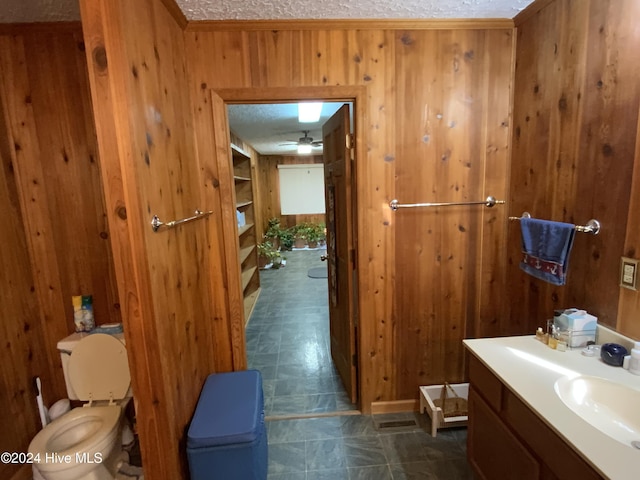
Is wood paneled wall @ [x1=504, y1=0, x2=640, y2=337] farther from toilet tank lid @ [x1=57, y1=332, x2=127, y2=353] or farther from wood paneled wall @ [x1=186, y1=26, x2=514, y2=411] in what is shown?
toilet tank lid @ [x1=57, y1=332, x2=127, y2=353]

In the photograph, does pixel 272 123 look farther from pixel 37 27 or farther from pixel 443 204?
pixel 443 204

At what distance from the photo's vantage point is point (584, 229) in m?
1.45

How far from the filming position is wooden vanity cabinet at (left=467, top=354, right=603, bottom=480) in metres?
0.98

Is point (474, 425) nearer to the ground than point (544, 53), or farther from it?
nearer to the ground

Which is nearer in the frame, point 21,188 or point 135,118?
point 135,118

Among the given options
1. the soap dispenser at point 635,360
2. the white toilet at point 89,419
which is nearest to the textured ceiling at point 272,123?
the white toilet at point 89,419

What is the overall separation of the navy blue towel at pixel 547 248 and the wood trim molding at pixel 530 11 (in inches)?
43.6

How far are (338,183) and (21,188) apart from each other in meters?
1.88

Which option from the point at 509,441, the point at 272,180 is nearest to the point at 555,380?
the point at 509,441

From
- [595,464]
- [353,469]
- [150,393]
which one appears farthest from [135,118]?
[353,469]

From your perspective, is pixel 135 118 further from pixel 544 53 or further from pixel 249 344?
pixel 249 344

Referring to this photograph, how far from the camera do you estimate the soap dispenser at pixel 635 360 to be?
1.22 meters

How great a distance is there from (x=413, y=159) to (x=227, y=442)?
1808mm

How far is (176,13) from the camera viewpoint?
1654 mm
